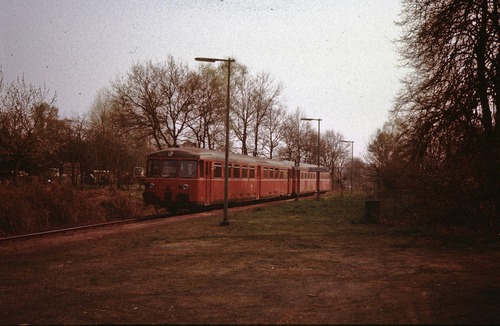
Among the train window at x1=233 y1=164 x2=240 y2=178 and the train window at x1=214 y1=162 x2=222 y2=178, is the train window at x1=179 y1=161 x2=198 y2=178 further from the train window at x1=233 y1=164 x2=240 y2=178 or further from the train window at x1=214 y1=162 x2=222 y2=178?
the train window at x1=233 y1=164 x2=240 y2=178

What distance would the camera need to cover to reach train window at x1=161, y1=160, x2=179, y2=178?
67.6ft

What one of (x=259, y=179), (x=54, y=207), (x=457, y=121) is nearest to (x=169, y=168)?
(x=54, y=207)

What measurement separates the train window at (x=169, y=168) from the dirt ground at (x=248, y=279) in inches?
285

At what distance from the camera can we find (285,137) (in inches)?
2138

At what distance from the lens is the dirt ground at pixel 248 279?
577cm

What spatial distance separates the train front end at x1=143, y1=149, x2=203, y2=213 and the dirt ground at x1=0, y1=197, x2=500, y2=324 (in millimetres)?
6789

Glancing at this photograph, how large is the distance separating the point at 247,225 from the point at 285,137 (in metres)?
38.8

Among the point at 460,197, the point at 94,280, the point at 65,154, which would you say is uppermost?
the point at 65,154

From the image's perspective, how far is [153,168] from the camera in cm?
2097

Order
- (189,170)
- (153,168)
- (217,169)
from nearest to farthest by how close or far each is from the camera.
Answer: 1. (189,170)
2. (153,168)
3. (217,169)

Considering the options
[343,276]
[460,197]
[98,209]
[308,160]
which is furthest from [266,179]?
[308,160]

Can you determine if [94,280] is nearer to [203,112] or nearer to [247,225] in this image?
[247,225]

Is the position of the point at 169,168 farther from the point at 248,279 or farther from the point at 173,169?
the point at 248,279

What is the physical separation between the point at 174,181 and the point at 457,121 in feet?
40.1
